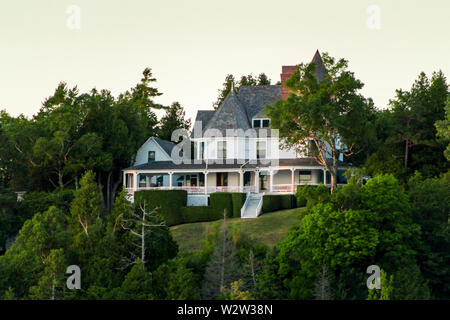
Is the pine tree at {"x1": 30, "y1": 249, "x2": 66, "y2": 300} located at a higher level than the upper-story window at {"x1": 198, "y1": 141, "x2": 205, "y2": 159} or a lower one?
lower

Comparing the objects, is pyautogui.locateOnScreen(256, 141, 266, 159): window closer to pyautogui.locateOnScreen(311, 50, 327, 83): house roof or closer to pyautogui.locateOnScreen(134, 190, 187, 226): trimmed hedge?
pyautogui.locateOnScreen(311, 50, 327, 83): house roof

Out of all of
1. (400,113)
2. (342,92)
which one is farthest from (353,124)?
(400,113)

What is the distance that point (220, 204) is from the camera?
167ft

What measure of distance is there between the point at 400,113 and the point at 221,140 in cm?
1592

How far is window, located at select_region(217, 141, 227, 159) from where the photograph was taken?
57250mm

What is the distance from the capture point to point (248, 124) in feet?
193

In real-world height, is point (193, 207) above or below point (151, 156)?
below

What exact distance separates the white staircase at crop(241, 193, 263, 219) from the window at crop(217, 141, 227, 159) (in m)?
5.77

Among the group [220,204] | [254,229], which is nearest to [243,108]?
[220,204]

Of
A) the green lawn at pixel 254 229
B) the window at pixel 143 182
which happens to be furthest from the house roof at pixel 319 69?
the window at pixel 143 182

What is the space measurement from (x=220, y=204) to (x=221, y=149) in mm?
8021

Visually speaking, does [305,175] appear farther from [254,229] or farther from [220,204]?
[254,229]

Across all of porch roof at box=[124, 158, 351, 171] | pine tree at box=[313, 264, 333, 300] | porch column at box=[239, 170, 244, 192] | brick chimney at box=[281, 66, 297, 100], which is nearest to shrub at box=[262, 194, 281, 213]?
porch column at box=[239, 170, 244, 192]
